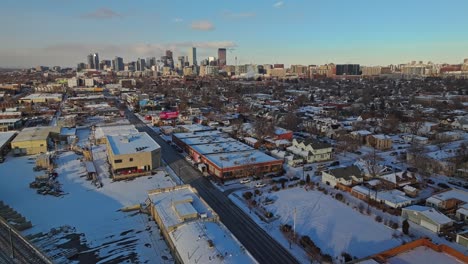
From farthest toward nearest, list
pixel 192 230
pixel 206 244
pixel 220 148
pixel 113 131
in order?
pixel 113 131
pixel 220 148
pixel 192 230
pixel 206 244

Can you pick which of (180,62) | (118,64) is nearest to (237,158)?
(180,62)

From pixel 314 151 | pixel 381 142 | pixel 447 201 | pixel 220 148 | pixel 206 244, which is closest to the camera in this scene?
pixel 206 244

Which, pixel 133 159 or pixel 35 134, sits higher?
pixel 35 134

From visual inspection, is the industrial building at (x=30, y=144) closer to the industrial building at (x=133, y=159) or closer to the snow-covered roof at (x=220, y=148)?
the industrial building at (x=133, y=159)

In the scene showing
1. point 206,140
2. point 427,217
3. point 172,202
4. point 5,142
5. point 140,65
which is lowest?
point 427,217

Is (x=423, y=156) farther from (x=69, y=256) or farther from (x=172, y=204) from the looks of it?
(x=69, y=256)

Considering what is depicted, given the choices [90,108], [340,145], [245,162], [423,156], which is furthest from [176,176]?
[90,108]

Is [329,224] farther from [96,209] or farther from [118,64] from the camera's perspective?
[118,64]
